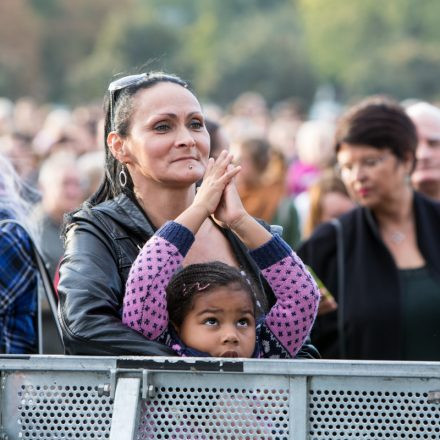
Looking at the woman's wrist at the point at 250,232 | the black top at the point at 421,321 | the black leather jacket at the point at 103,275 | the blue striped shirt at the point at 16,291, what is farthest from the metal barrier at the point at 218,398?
the black top at the point at 421,321

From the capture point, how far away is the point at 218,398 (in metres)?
3.40

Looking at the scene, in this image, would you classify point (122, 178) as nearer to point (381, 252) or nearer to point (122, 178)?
point (122, 178)

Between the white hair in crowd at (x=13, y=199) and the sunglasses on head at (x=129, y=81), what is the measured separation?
0.82m

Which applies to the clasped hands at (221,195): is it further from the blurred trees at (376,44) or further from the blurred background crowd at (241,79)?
the blurred trees at (376,44)

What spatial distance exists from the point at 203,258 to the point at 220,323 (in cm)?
30

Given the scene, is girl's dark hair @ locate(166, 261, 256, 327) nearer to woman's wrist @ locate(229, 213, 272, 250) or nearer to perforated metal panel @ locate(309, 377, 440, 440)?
woman's wrist @ locate(229, 213, 272, 250)

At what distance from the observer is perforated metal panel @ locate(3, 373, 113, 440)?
135 inches

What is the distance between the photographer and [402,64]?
221 ft

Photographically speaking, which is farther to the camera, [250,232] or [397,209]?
[397,209]

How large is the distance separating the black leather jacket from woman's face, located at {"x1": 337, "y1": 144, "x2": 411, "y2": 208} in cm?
220

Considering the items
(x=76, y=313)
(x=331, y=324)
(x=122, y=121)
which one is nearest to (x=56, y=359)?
(x=76, y=313)

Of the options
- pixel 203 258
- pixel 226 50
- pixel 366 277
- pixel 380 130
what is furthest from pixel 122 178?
pixel 226 50

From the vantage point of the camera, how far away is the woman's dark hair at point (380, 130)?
652 centimetres

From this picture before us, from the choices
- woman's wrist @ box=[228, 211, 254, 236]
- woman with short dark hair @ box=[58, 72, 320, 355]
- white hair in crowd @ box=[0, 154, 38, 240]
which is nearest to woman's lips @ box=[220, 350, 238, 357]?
woman with short dark hair @ box=[58, 72, 320, 355]
